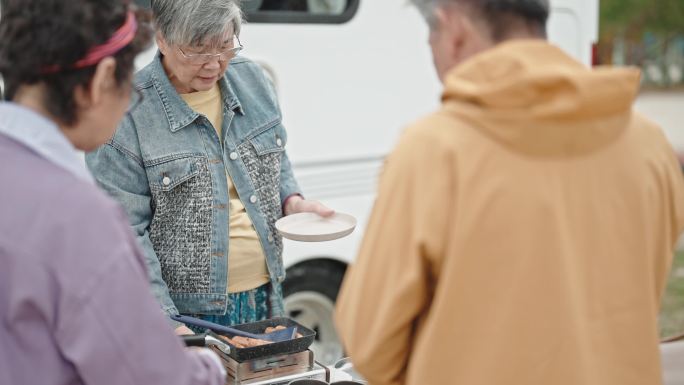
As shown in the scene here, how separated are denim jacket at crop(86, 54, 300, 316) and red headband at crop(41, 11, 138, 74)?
885 millimetres

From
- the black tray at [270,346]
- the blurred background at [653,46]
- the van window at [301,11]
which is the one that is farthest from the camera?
the blurred background at [653,46]

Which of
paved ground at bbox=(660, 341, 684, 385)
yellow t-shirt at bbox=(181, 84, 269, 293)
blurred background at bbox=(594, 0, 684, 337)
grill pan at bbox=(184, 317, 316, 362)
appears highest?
yellow t-shirt at bbox=(181, 84, 269, 293)

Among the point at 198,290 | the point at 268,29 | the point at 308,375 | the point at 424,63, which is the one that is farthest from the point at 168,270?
the point at 424,63

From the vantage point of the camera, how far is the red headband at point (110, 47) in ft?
4.55

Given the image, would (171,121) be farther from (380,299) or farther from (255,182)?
(380,299)

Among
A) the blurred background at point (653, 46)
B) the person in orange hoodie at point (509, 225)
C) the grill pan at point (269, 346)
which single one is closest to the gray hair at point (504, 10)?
the person in orange hoodie at point (509, 225)

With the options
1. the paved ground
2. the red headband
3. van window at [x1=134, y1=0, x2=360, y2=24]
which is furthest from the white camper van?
the red headband

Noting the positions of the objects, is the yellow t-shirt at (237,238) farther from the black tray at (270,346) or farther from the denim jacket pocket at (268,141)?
the black tray at (270,346)

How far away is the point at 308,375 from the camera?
215cm

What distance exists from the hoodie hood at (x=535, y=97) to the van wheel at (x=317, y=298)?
2.58 meters

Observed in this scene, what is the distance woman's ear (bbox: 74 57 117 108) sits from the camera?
1405 mm

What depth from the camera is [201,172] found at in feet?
7.89

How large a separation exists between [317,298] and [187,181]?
180cm

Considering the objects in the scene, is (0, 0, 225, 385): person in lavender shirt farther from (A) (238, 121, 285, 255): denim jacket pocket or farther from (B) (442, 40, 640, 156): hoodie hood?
(A) (238, 121, 285, 255): denim jacket pocket
